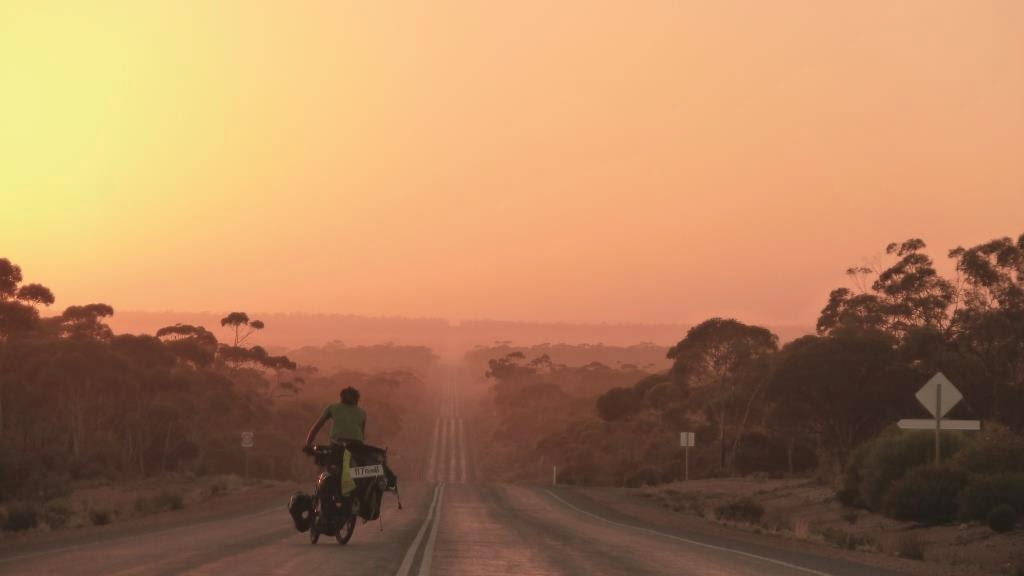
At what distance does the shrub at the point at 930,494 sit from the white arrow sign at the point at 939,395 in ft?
19.2

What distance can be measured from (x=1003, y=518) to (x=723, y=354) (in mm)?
50574

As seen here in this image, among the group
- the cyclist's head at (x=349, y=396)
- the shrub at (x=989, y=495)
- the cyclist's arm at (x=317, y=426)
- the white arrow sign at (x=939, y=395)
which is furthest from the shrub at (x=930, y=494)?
the cyclist's arm at (x=317, y=426)

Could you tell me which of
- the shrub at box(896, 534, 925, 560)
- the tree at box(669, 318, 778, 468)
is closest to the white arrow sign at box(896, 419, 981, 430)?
the shrub at box(896, 534, 925, 560)

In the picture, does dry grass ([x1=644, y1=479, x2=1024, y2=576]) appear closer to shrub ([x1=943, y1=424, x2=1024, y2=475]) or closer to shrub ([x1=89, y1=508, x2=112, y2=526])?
shrub ([x1=943, y1=424, x2=1024, y2=475])

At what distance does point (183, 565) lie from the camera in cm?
1584

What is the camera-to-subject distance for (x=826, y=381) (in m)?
62.6

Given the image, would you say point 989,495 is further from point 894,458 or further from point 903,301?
point 903,301

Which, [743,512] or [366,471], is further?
[743,512]

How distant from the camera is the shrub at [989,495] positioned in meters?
30.3

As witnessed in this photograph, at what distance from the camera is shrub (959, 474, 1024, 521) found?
30344mm

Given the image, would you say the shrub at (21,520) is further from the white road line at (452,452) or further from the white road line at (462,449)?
the white road line at (462,449)

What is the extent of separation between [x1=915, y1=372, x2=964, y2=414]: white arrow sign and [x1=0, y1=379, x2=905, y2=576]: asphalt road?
621 cm

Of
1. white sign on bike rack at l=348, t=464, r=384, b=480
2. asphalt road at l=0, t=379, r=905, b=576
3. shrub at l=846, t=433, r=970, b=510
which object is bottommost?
asphalt road at l=0, t=379, r=905, b=576

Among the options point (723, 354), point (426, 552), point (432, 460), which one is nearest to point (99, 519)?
point (426, 552)
